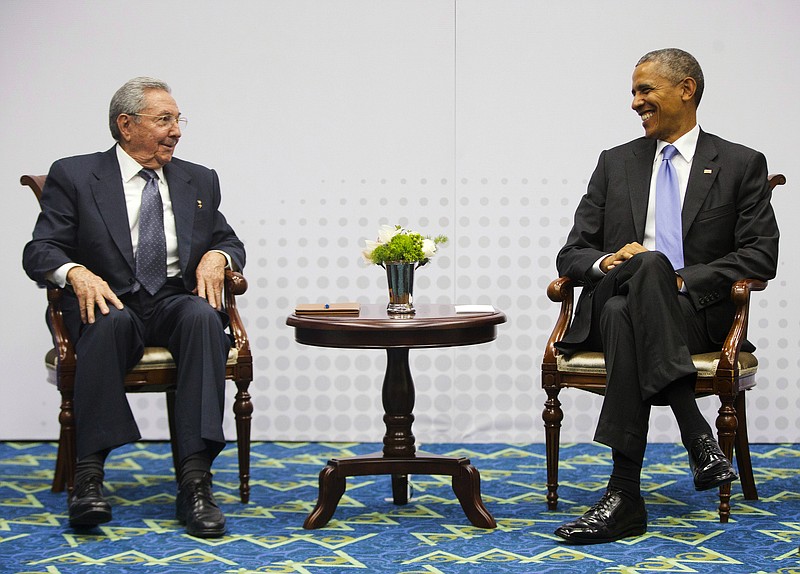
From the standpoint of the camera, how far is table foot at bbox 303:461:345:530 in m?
3.50

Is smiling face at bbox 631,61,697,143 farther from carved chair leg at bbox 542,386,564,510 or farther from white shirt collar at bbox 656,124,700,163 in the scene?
carved chair leg at bbox 542,386,564,510

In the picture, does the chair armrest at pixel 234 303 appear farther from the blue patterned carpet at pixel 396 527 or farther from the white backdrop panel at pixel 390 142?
the white backdrop panel at pixel 390 142

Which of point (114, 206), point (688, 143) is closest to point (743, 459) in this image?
point (688, 143)

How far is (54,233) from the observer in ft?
12.6

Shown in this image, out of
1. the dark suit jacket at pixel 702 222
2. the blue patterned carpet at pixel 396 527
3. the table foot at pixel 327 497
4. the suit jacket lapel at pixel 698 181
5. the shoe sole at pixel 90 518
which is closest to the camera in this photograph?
the blue patterned carpet at pixel 396 527

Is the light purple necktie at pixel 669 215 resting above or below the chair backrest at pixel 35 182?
below

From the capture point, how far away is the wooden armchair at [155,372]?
3.65m

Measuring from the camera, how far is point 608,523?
327 centimetres

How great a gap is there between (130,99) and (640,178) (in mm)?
1912

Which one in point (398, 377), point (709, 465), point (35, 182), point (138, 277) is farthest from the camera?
point (35, 182)

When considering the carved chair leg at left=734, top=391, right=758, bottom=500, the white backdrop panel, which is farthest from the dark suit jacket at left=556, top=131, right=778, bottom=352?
the white backdrop panel

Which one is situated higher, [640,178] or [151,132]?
[151,132]

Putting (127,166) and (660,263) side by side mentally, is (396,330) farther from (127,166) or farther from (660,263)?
(127,166)

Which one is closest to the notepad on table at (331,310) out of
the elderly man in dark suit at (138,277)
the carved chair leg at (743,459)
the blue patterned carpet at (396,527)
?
the elderly man in dark suit at (138,277)
